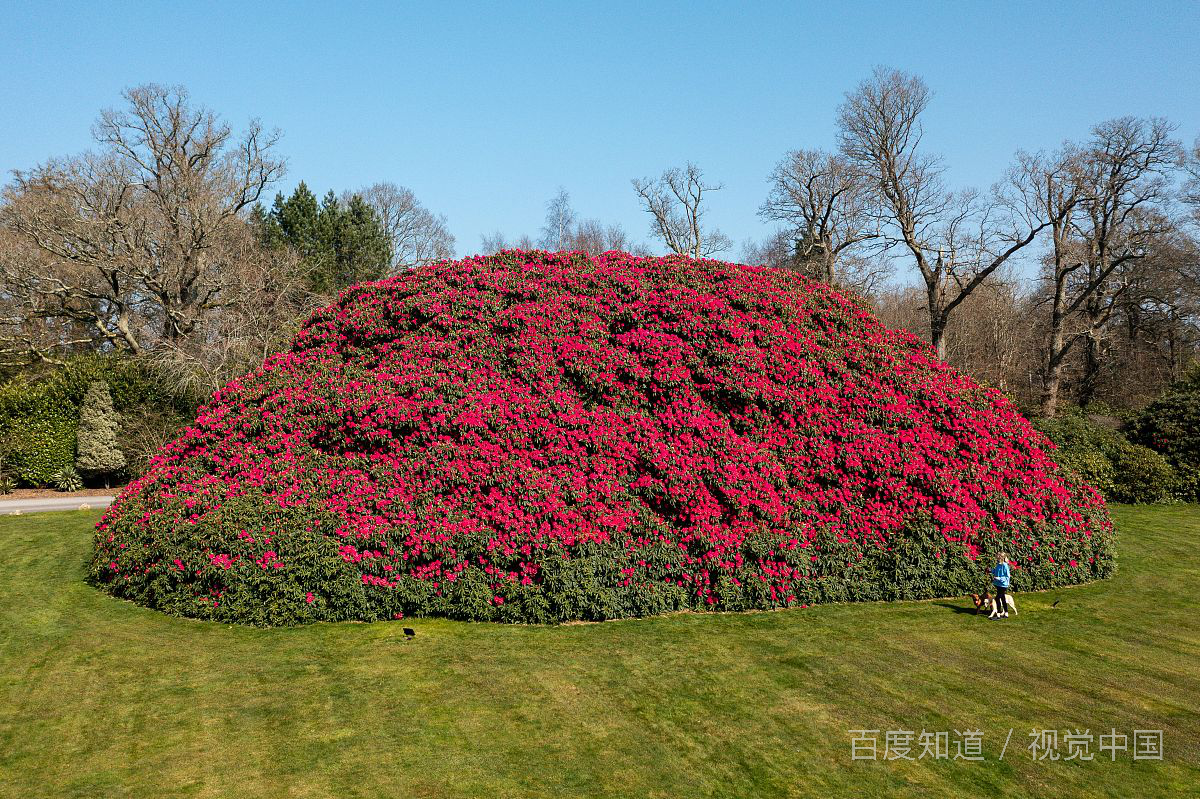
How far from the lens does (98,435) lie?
979 inches

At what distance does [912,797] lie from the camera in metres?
6.26

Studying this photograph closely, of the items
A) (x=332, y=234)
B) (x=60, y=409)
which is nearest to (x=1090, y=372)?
(x=332, y=234)

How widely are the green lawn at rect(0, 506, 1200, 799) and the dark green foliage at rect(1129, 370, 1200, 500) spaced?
13.9 m

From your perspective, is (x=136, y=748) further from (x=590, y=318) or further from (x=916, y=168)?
(x=916, y=168)

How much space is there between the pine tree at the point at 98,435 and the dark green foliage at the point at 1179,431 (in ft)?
116

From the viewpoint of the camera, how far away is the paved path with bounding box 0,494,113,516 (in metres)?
20.0

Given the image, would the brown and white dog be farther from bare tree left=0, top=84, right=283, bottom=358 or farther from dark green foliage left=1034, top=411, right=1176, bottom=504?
bare tree left=0, top=84, right=283, bottom=358

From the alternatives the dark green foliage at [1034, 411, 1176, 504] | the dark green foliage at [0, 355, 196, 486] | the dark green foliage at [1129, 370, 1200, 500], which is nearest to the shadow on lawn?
the dark green foliage at [1034, 411, 1176, 504]

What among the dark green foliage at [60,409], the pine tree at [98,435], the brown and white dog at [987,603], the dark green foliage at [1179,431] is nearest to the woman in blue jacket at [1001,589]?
the brown and white dog at [987,603]

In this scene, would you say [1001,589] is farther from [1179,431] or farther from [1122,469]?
[1179,431]

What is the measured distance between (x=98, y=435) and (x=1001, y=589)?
27791 millimetres

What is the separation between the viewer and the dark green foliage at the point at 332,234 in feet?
124

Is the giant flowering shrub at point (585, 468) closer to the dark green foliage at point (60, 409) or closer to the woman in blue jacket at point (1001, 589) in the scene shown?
the woman in blue jacket at point (1001, 589)

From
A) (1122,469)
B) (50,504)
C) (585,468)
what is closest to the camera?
(585,468)
